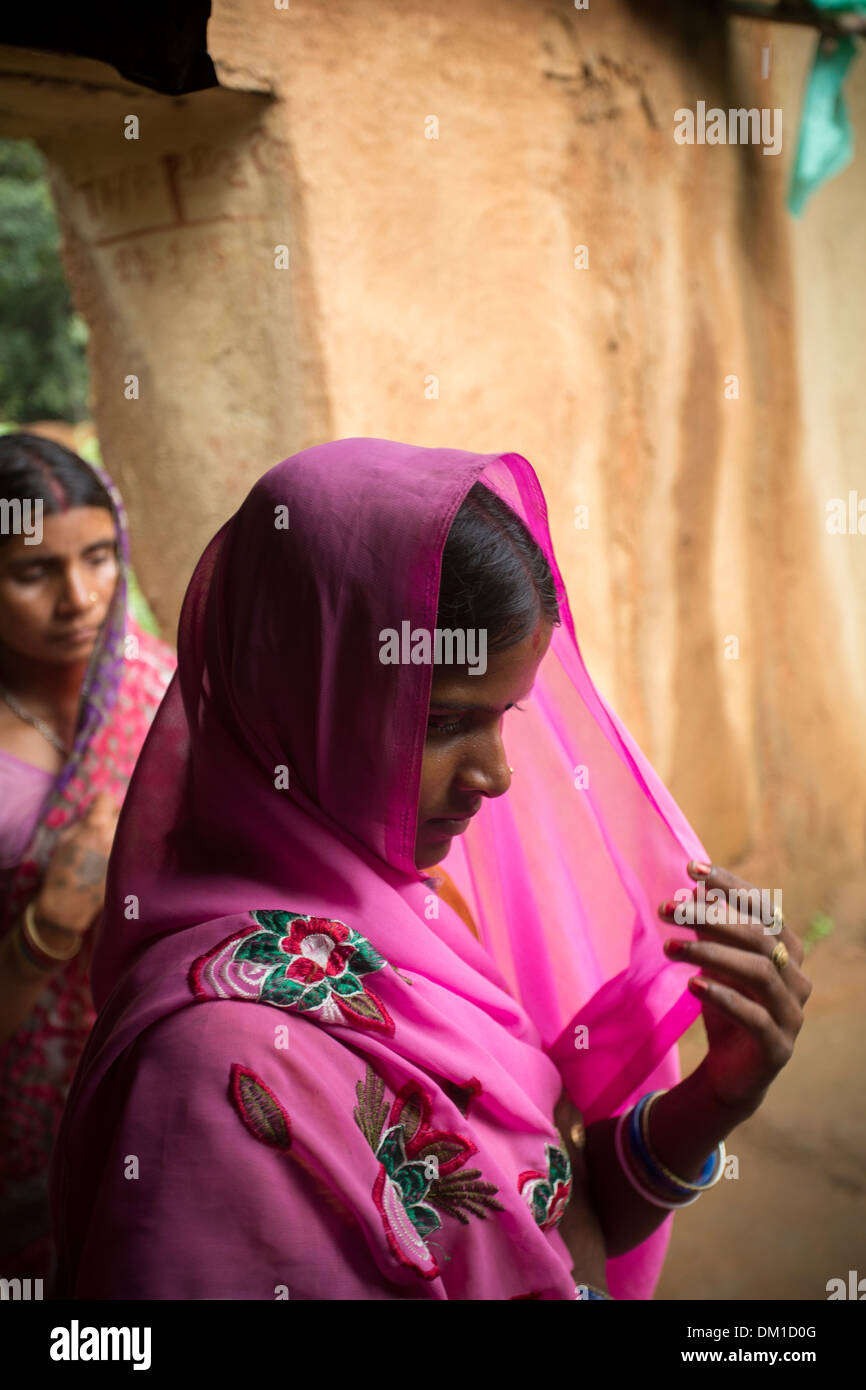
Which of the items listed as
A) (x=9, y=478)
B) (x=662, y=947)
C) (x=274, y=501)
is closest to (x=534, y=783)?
(x=662, y=947)

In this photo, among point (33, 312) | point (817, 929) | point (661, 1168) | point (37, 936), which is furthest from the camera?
point (33, 312)

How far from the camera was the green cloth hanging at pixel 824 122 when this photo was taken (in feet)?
13.0

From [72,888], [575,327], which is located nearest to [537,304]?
[575,327]

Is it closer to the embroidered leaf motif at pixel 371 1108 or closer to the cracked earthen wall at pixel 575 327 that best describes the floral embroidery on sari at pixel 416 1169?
the embroidered leaf motif at pixel 371 1108

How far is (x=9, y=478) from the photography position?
2.24 metres

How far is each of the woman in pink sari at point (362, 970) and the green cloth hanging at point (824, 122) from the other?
337 cm

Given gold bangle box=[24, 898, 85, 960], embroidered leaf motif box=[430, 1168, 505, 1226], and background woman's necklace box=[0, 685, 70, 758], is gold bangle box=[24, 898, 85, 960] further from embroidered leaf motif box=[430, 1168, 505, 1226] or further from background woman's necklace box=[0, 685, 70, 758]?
embroidered leaf motif box=[430, 1168, 505, 1226]

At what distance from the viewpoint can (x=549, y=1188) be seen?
1.36 m

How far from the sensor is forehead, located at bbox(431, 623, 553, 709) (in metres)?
1.21

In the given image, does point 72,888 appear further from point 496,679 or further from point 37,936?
point 496,679

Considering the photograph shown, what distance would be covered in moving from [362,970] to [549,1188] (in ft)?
1.29

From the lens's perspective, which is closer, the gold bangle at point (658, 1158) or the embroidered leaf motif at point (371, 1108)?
the embroidered leaf motif at point (371, 1108)

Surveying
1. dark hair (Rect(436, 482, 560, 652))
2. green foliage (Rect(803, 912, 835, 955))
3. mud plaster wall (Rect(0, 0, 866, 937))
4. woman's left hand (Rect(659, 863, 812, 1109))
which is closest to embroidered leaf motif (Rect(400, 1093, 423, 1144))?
woman's left hand (Rect(659, 863, 812, 1109))

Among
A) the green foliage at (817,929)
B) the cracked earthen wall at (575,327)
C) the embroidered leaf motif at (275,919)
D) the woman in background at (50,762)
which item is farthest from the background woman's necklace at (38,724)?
the green foliage at (817,929)
